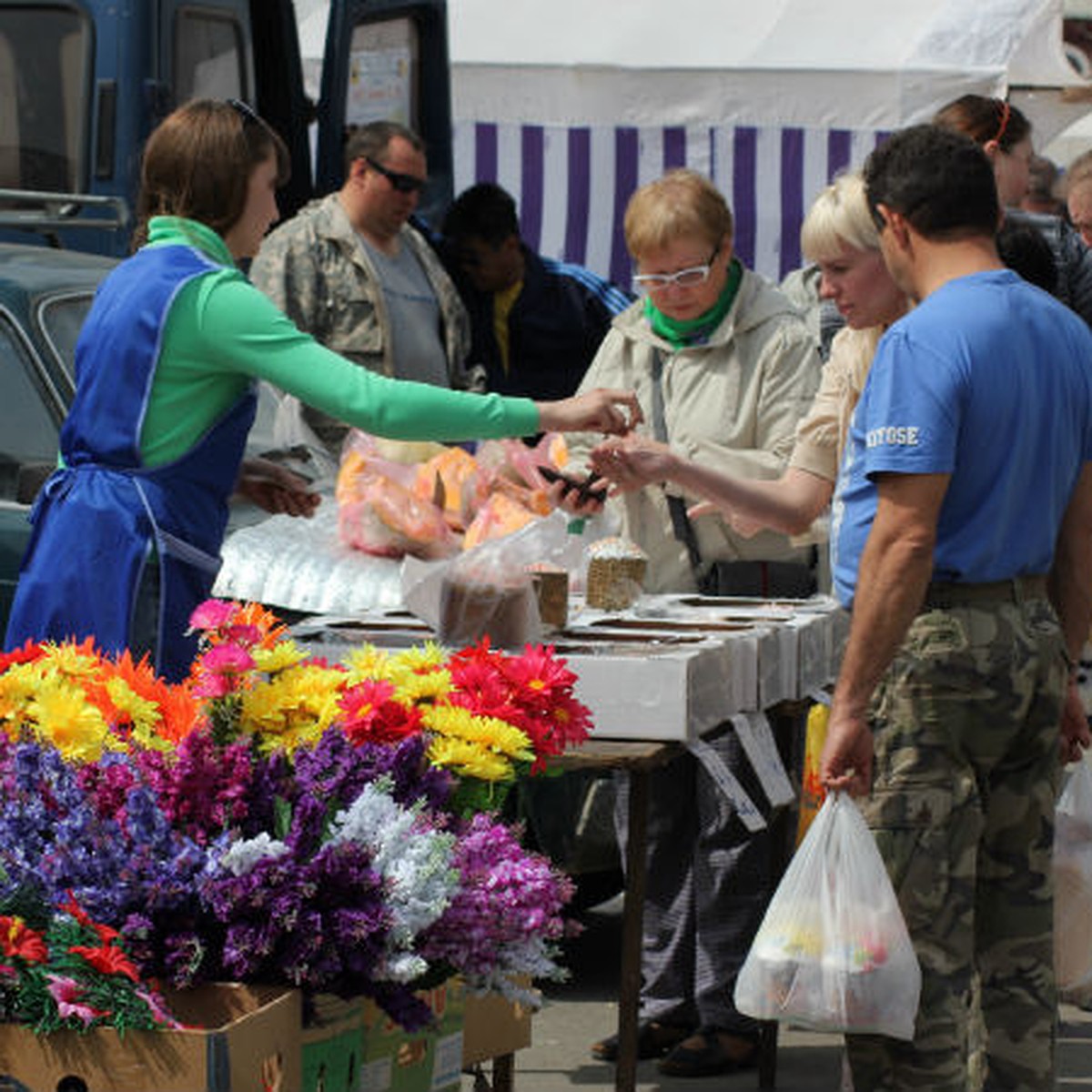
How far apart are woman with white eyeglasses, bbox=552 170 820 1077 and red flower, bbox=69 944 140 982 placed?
2855mm

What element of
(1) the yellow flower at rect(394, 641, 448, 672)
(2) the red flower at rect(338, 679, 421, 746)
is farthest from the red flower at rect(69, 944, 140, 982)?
(1) the yellow flower at rect(394, 641, 448, 672)

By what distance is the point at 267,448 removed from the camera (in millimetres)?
7156

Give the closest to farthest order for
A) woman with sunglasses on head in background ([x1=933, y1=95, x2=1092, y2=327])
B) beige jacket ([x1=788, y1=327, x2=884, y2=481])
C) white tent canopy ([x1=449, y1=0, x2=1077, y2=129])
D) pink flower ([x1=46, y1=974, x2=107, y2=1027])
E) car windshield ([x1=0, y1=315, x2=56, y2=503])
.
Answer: pink flower ([x1=46, y1=974, x2=107, y2=1027]), beige jacket ([x1=788, y1=327, x2=884, y2=481]), car windshield ([x1=0, y1=315, x2=56, y2=503]), woman with sunglasses on head in background ([x1=933, y1=95, x2=1092, y2=327]), white tent canopy ([x1=449, y1=0, x2=1077, y2=129])

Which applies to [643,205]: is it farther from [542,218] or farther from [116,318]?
[542,218]

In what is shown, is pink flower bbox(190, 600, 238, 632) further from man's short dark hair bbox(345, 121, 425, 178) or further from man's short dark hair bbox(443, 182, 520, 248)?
man's short dark hair bbox(443, 182, 520, 248)

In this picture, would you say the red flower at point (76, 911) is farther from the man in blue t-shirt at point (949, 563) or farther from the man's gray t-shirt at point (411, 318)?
the man's gray t-shirt at point (411, 318)

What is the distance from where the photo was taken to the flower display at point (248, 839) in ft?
9.72

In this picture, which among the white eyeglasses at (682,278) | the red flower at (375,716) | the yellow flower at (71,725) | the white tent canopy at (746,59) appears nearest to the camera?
the yellow flower at (71,725)

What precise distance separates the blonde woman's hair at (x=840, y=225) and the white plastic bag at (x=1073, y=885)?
1.09 m

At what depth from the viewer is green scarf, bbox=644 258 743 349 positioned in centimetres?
595

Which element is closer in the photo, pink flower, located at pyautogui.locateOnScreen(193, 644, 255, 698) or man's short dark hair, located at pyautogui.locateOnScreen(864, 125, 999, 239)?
pink flower, located at pyautogui.locateOnScreen(193, 644, 255, 698)

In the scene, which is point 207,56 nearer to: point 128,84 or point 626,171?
point 128,84

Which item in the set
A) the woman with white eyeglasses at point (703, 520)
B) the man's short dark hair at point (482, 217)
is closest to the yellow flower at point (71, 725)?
the woman with white eyeglasses at point (703, 520)

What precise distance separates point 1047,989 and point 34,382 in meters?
3.25
